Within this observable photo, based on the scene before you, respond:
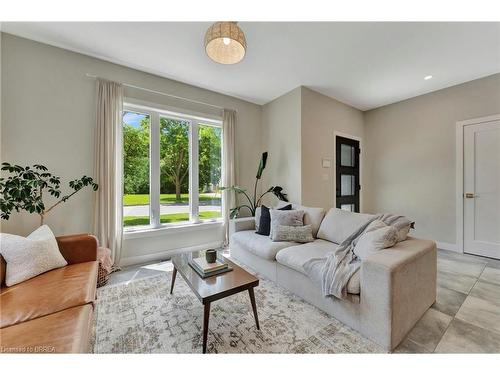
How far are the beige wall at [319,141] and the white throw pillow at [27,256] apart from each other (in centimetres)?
317

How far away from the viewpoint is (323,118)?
12.5ft

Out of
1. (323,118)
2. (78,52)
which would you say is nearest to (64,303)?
(78,52)

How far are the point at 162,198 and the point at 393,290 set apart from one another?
3.05 meters

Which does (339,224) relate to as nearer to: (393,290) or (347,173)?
(393,290)

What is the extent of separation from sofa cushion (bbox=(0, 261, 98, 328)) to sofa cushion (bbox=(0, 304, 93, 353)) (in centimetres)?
8

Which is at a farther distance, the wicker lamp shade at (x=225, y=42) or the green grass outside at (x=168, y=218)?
the green grass outside at (x=168, y=218)

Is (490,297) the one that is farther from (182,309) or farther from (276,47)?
(276,47)

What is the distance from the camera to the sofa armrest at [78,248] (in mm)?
1912

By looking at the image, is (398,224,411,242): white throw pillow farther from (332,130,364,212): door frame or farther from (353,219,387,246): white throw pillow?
(332,130,364,212): door frame

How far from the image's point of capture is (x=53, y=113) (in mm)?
2434

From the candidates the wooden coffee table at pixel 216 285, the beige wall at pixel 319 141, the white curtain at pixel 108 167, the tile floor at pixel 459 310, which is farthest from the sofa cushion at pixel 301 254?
the white curtain at pixel 108 167

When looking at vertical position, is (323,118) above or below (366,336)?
above

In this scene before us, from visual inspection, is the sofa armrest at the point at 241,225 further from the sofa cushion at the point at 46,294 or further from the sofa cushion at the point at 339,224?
the sofa cushion at the point at 46,294
